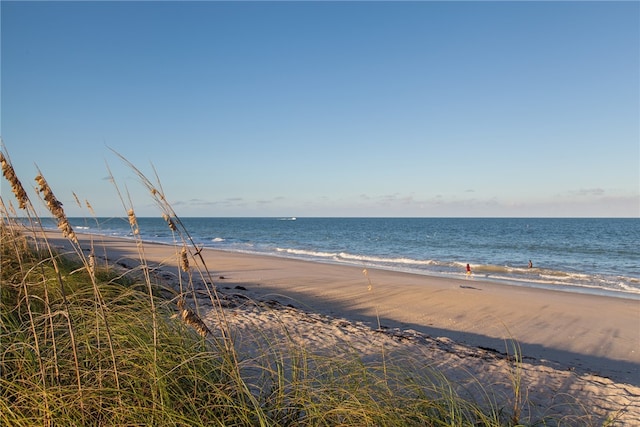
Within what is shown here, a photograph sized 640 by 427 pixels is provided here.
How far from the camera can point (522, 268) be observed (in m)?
23.2

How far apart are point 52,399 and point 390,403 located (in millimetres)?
1912

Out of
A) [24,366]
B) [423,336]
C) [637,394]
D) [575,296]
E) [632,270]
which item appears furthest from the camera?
[632,270]

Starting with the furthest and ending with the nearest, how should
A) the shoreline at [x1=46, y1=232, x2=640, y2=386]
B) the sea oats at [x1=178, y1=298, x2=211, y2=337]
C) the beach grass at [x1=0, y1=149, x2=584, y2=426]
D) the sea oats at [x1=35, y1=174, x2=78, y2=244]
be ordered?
the shoreline at [x1=46, y1=232, x2=640, y2=386], the beach grass at [x1=0, y1=149, x2=584, y2=426], the sea oats at [x1=178, y1=298, x2=211, y2=337], the sea oats at [x1=35, y1=174, x2=78, y2=244]

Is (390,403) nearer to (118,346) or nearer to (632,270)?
(118,346)

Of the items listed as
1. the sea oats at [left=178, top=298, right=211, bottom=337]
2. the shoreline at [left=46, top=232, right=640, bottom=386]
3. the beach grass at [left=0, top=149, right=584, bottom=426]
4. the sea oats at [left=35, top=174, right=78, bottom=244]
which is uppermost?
the sea oats at [left=35, top=174, right=78, bottom=244]

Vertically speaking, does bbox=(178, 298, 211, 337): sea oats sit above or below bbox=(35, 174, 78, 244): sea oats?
below

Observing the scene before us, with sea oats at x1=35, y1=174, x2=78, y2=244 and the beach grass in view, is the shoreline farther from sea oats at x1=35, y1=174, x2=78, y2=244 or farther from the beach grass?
sea oats at x1=35, y1=174, x2=78, y2=244

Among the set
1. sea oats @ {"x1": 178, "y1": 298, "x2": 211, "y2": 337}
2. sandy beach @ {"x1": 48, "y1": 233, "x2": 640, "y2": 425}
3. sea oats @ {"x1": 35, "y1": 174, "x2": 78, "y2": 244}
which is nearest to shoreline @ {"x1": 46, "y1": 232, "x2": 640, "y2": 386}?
sandy beach @ {"x1": 48, "y1": 233, "x2": 640, "y2": 425}

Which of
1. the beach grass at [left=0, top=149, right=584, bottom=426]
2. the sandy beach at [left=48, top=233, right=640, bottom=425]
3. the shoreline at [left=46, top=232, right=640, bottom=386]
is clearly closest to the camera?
the beach grass at [left=0, top=149, right=584, bottom=426]

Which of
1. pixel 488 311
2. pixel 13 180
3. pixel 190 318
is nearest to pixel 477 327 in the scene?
pixel 488 311

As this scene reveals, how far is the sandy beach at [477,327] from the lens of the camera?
5016 mm

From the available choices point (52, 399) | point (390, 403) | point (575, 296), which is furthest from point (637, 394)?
point (575, 296)

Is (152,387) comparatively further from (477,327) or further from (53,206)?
(477,327)

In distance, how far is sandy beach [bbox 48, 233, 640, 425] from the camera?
502 centimetres
